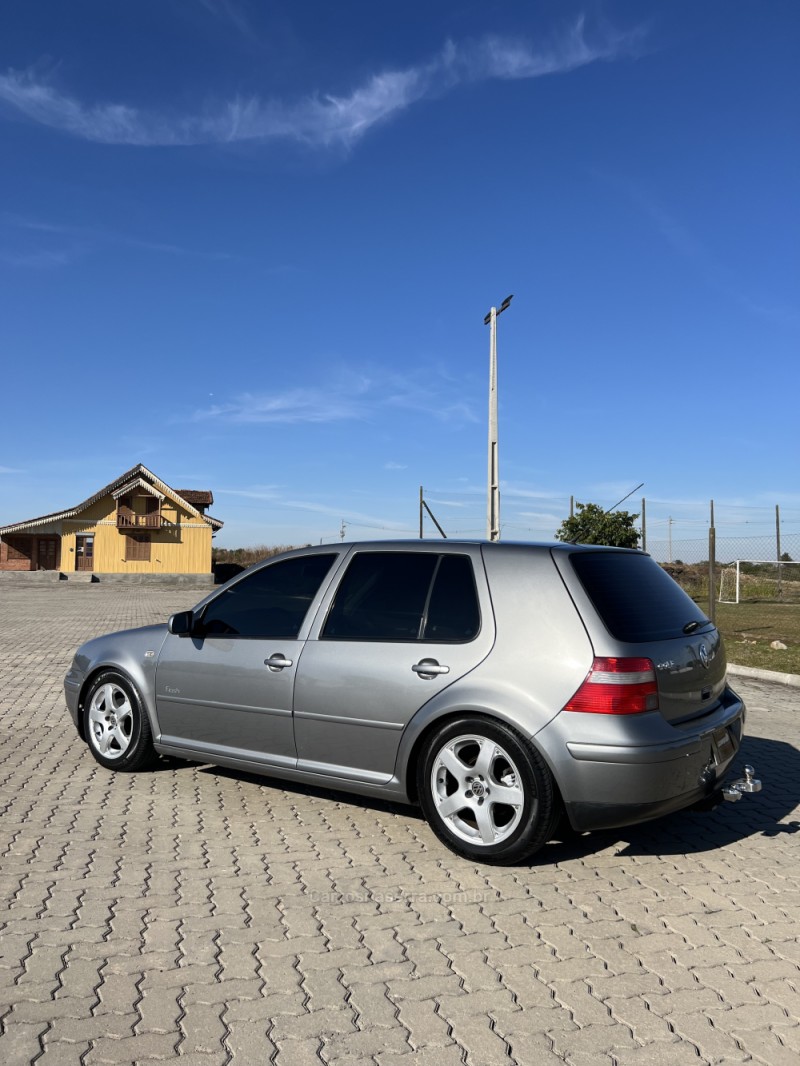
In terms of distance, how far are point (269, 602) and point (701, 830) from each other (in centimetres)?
291

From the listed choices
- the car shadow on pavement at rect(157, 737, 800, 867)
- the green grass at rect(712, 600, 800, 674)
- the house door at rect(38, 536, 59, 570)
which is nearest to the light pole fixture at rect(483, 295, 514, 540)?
the green grass at rect(712, 600, 800, 674)

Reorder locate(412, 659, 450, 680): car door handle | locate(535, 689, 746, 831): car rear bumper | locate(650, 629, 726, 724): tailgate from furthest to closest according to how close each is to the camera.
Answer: locate(412, 659, 450, 680): car door handle
locate(650, 629, 726, 724): tailgate
locate(535, 689, 746, 831): car rear bumper

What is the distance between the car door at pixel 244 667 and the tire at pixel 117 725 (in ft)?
0.84

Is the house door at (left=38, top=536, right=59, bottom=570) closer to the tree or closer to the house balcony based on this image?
the house balcony

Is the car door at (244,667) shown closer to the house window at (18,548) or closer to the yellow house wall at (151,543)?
the yellow house wall at (151,543)

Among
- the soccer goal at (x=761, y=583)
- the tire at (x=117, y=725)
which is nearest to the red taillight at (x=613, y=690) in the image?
the tire at (x=117, y=725)

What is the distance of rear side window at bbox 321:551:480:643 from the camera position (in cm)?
461

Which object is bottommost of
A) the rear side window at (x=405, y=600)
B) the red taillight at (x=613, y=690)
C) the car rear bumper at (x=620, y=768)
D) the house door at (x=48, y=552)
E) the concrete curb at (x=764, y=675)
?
the concrete curb at (x=764, y=675)

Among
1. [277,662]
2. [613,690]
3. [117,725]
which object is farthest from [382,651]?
[117,725]

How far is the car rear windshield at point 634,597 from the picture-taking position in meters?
4.32

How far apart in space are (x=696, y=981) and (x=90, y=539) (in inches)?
2114

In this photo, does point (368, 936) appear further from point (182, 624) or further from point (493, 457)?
point (493, 457)

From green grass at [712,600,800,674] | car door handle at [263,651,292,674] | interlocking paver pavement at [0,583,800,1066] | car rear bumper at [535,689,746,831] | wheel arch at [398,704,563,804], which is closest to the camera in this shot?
interlocking paver pavement at [0,583,800,1066]

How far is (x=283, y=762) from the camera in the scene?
5.05 m
